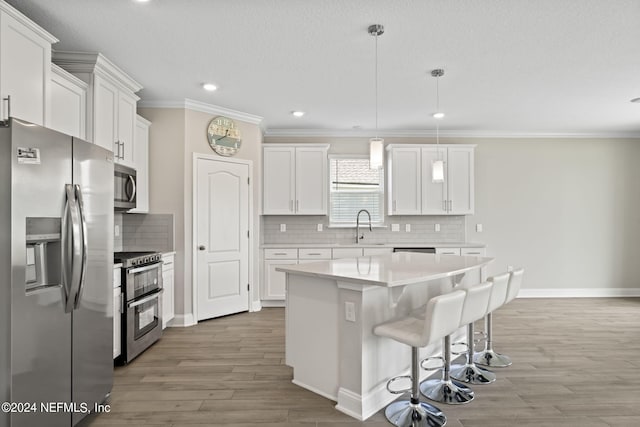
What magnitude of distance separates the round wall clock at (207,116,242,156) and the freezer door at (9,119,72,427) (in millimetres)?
2725

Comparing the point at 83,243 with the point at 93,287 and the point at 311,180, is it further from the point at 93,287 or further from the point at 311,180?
the point at 311,180

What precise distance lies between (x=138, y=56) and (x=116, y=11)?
746 mm

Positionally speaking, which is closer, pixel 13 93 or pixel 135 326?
pixel 13 93

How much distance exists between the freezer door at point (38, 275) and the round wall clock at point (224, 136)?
2.73 metres

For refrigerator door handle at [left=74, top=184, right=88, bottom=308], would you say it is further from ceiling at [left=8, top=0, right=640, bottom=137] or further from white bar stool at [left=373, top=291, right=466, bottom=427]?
white bar stool at [left=373, top=291, right=466, bottom=427]

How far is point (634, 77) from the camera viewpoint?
12.2 feet

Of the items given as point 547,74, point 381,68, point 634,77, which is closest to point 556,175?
point 634,77

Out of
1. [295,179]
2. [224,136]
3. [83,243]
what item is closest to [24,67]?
[83,243]

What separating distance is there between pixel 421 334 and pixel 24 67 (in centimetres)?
298

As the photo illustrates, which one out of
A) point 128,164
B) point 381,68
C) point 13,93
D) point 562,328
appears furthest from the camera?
point 562,328

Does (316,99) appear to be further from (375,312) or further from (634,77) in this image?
(634,77)

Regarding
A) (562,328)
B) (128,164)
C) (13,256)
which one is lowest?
(562,328)

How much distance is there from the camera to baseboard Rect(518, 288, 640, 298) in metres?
5.96

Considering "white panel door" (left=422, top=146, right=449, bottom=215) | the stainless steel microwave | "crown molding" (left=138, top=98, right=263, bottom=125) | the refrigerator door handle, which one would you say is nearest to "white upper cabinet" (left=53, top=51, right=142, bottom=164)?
the stainless steel microwave
